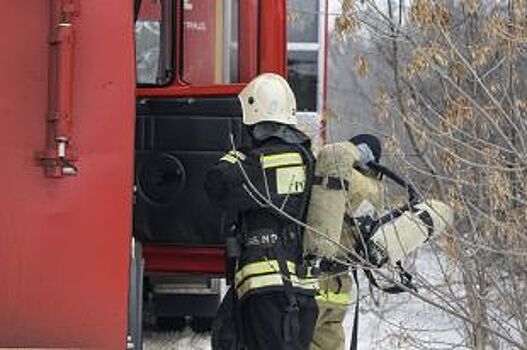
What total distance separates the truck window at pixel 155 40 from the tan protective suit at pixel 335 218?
150 cm

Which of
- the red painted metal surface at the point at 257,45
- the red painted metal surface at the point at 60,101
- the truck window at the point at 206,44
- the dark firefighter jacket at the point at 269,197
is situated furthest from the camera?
the truck window at the point at 206,44

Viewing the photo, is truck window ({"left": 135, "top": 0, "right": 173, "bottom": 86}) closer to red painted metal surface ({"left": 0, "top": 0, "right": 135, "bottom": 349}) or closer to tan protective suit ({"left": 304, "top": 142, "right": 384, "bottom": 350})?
tan protective suit ({"left": 304, "top": 142, "right": 384, "bottom": 350})

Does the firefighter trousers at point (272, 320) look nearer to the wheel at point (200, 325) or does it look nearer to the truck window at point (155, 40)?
the truck window at point (155, 40)

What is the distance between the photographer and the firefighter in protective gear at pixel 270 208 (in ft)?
14.5

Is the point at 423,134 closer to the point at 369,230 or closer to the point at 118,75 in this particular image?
the point at 369,230

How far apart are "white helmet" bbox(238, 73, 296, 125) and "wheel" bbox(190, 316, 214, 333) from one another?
339 centimetres

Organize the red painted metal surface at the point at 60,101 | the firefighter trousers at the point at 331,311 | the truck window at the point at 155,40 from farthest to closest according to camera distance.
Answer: the truck window at the point at 155,40 < the firefighter trousers at the point at 331,311 < the red painted metal surface at the point at 60,101

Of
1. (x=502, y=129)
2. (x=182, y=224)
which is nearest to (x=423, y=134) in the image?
(x=502, y=129)

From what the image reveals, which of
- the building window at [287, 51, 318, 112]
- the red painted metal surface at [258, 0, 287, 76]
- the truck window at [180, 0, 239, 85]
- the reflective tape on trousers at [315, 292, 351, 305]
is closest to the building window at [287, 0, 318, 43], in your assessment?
the building window at [287, 51, 318, 112]

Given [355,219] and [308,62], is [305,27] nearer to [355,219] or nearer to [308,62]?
[308,62]

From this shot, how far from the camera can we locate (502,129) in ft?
14.2

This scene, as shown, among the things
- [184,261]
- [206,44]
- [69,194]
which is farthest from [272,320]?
[206,44]

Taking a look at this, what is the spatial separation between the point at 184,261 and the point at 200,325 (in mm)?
2319

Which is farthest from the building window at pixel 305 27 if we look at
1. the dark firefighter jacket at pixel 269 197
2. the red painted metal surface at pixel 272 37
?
the dark firefighter jacket at pixel 269 197
